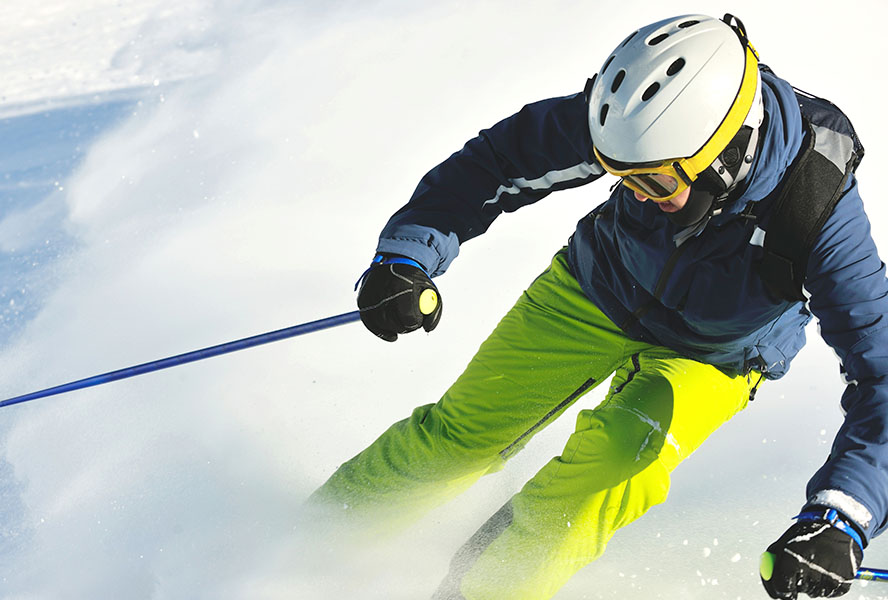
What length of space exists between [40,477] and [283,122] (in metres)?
3.09

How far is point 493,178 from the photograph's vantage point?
2730 mm

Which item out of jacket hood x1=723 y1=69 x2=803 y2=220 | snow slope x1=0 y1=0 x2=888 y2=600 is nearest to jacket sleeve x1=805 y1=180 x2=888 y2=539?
jacket hood x1=723 y1=69 x2=803 y2=220

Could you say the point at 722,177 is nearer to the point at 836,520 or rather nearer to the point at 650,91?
the point at 650,91

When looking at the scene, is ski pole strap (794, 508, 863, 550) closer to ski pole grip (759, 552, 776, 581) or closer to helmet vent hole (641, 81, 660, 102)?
ski pole grip (759, 552, 776, 581)

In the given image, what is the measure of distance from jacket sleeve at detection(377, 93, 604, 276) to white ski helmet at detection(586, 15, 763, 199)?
0.34 metres

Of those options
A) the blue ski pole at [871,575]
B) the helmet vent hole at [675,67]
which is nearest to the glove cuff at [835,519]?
the blue ski pole at [871,575]

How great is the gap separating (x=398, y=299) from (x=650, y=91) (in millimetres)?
908

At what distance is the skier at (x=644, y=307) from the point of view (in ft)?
6.61

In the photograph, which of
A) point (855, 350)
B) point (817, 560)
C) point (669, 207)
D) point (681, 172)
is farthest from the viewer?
point (669, 207)

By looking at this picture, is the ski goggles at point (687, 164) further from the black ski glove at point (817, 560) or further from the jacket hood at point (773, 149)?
the black ski glove at point (817, 560)

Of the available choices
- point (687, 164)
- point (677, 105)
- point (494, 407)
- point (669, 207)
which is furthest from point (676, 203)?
point (494, 407)

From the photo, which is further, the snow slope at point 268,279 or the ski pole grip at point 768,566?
the snow slope at point 268,279

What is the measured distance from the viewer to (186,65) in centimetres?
632

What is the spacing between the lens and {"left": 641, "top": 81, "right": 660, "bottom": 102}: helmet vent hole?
2.10m
